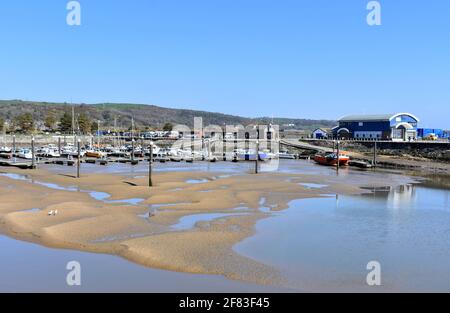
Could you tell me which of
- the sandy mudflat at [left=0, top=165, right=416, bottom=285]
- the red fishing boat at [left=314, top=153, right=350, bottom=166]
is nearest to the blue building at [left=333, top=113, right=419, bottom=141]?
the red fishing boat at [left=314, top=153, right=350, bottom=166]

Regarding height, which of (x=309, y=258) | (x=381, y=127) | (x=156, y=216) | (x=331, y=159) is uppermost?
(x=381, y=127)

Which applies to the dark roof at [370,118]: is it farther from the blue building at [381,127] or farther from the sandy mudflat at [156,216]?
the sandy mudflat at [156,216]

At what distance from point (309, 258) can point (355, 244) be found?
3.20 metres

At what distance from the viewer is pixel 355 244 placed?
2023 centimetres

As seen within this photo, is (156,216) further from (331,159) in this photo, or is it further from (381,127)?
(381,127)

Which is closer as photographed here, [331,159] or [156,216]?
[156,216]

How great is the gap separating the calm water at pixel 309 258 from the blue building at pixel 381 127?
66441 mm

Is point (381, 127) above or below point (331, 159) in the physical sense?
above

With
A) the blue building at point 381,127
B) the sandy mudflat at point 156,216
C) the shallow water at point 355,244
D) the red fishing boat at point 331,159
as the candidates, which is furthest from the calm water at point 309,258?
the blue building at point 381,127

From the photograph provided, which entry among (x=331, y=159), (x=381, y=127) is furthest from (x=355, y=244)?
(x=381, y=127)

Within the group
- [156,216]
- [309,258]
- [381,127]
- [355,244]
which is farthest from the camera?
[381,127]

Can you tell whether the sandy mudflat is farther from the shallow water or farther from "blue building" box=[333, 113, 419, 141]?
"blue building" box=[333, 113, 419, 141]
